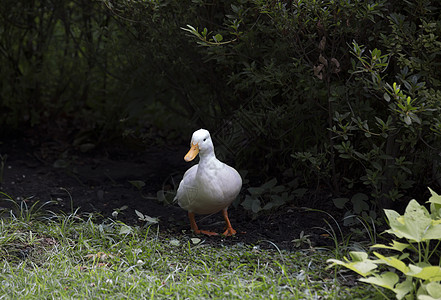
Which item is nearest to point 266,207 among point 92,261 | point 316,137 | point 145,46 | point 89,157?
point 316,137

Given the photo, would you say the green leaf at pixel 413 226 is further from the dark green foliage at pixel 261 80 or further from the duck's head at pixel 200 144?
the duck's head at pixel 200 144

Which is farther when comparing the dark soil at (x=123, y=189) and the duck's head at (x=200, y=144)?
the dark soil at (x=123, y=189)

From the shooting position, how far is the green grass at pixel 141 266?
2664 mm

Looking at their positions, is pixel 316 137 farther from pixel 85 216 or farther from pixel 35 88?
pixel 35 88

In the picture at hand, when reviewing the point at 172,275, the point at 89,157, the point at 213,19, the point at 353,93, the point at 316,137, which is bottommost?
the point at 89,157

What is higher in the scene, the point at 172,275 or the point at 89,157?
the point at 172,275

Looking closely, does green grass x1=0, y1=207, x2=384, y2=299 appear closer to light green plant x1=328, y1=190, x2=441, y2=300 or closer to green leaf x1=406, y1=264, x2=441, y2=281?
light green plant x1=328, y1=190, x2=441, y2=300

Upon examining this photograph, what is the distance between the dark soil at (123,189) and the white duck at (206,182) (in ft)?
0.75

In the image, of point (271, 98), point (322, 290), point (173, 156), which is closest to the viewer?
point (322, 290)

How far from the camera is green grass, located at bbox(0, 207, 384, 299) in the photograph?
2664 millimetres

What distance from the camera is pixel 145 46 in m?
4.12

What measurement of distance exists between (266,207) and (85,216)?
116cm

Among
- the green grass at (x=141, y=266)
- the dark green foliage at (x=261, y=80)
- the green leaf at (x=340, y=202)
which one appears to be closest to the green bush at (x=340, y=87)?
the dark green foliage at (x=261, y=80)

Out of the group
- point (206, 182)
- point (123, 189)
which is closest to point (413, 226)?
point (206, 182)
